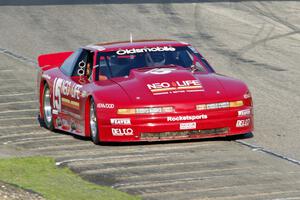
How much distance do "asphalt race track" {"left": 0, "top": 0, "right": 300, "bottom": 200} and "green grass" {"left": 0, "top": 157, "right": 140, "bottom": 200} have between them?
0.76 ft

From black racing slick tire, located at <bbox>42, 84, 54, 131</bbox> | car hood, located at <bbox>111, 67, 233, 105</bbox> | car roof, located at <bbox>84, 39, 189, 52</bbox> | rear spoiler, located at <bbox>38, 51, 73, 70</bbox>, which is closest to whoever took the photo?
car hood, located at <bbox>111, 67, 233, 105</bbox>

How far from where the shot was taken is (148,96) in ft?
42.6

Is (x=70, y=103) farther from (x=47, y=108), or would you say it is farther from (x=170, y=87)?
(x=170, y=87)

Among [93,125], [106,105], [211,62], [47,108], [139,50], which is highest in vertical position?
[139,50]

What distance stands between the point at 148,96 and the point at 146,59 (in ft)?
3.94

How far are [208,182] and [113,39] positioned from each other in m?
13.6

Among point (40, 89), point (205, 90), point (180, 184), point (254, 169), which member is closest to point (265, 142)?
point (205, 90)

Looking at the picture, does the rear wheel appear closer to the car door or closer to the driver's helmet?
the car door

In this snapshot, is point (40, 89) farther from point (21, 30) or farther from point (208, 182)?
point (21, 30)

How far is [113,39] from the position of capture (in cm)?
2380

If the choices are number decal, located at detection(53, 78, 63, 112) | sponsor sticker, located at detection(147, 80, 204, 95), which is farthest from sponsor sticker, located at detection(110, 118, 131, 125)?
number decal, located at detection(53, 78, 63, 112)

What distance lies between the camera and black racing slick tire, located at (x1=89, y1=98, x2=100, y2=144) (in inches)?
520

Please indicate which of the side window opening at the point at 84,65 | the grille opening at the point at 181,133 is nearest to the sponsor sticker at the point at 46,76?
the side window opening at the point at 84,65

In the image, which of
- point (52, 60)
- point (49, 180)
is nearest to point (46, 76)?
point (52, 60)
